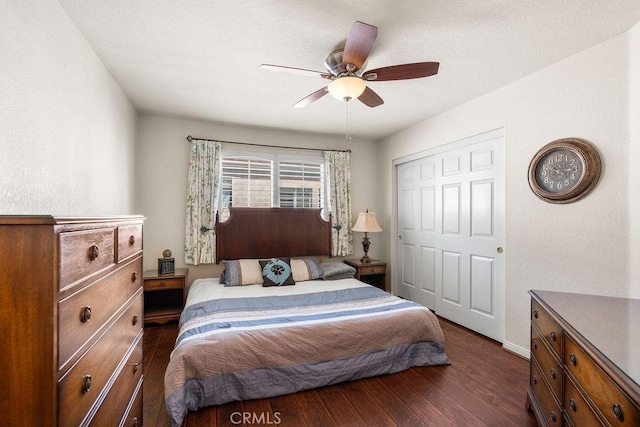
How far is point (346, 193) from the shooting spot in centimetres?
457

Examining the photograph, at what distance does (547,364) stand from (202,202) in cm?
372

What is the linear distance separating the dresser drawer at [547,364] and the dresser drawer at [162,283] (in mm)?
3359

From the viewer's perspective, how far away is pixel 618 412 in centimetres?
90

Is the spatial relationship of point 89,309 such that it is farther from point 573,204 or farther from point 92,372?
point 573,204

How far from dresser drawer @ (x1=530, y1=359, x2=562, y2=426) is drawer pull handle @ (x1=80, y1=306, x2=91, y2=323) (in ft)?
6.54

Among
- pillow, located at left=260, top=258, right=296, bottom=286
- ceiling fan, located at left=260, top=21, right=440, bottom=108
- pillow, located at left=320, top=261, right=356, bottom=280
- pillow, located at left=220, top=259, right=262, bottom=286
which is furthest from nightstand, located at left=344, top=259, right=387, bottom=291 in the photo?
ceiling fan, located at left=260, top=21, right=440, bottom=108

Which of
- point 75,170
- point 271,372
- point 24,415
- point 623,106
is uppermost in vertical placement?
point 623,106

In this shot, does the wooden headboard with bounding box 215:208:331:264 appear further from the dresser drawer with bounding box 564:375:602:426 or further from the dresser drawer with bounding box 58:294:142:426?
the dresser drawer with bounding box 564:375:602:426

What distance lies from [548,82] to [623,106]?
587 millimetres

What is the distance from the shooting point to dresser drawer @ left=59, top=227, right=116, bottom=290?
83 cm

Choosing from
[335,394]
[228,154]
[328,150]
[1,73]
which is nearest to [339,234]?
[328,150]

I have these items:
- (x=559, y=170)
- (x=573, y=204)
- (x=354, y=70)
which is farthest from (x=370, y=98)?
(x=573, y=204)

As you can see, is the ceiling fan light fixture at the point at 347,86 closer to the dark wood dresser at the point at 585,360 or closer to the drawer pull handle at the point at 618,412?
the dark wood dresser at the point at 585,360

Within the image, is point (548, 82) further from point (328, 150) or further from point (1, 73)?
point (1, 73)
